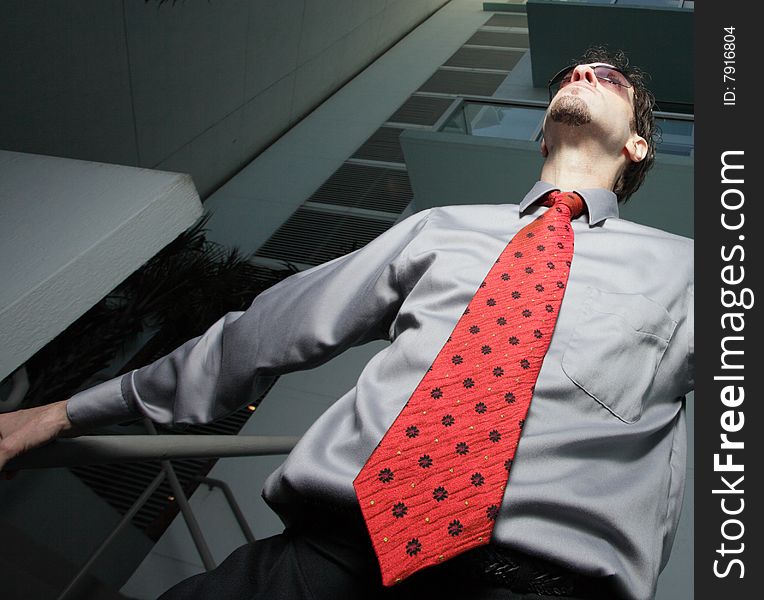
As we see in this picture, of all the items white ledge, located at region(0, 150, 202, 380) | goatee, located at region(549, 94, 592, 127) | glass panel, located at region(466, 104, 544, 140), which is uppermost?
goatee, located at region(549, 94, 592, 127)

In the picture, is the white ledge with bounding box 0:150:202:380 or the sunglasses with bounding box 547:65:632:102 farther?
the sunglasses with bounding box 547:65:632:102

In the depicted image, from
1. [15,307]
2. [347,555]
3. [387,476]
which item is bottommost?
[347,555]

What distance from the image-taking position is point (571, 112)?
161 centimetres

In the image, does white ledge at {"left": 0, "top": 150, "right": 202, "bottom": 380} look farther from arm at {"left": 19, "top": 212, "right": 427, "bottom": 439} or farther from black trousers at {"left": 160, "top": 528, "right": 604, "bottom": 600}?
black trousers at {"left": 160, "top": 528, "right": 604, "bottom": 600}

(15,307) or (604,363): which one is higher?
(15,307)

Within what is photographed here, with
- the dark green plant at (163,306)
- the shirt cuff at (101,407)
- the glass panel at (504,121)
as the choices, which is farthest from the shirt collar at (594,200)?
the dark green plant at (163,306)

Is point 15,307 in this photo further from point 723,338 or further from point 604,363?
point 723,338

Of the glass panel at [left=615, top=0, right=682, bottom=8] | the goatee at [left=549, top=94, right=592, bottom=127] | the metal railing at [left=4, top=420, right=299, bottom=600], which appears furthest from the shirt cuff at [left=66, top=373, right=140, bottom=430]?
the glass panel at [left=615, top=0, right=682, bottom=8]

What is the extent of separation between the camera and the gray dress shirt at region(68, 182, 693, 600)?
1.06 m

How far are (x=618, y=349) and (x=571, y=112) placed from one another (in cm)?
65

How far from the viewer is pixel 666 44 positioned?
6.26 metres

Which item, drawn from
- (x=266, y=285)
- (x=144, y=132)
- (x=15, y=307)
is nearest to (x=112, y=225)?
(x=15, y=307)

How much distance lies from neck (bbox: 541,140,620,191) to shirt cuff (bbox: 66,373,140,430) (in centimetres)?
98

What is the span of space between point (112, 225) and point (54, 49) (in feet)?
9.78
